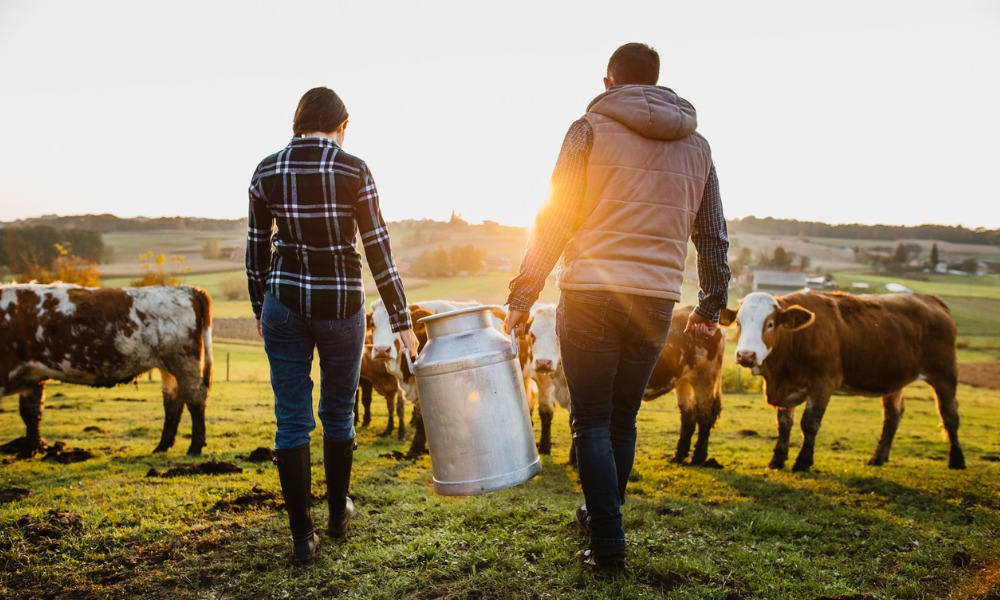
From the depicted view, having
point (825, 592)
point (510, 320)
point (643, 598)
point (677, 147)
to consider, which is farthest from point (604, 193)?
point (825, 592)

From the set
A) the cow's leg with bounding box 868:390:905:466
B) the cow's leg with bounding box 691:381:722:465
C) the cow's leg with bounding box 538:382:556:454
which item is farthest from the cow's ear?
the cow's leg with bounding box 538:382:556:454

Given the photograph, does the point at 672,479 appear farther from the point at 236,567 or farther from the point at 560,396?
the point at 236,567

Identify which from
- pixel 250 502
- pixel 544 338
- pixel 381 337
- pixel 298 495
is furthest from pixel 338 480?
pixel 381 337

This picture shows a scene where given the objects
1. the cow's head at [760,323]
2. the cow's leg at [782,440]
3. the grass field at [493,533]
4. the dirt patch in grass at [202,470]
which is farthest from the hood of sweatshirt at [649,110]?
the cow's leg at [782,440]

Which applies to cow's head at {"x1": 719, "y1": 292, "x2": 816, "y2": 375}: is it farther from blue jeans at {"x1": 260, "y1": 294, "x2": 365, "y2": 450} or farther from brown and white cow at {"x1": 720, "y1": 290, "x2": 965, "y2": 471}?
blue jeans at {"x1": 260, "y1": 294, "x2": 365, "y2": 450}

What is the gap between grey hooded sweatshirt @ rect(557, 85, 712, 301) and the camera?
3.31 metres

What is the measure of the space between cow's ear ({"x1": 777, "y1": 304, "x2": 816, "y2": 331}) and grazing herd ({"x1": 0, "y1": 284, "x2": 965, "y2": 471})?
11mm

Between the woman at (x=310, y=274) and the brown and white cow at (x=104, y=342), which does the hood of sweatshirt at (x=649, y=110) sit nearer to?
the woman at (x=310, y=274)

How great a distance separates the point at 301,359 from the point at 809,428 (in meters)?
6.78

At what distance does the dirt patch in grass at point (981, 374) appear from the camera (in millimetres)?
30717

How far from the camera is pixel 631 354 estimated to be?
3.51m

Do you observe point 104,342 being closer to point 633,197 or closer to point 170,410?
point 170,410

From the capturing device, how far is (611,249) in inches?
131

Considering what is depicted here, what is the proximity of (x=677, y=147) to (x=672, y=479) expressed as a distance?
4483mm
